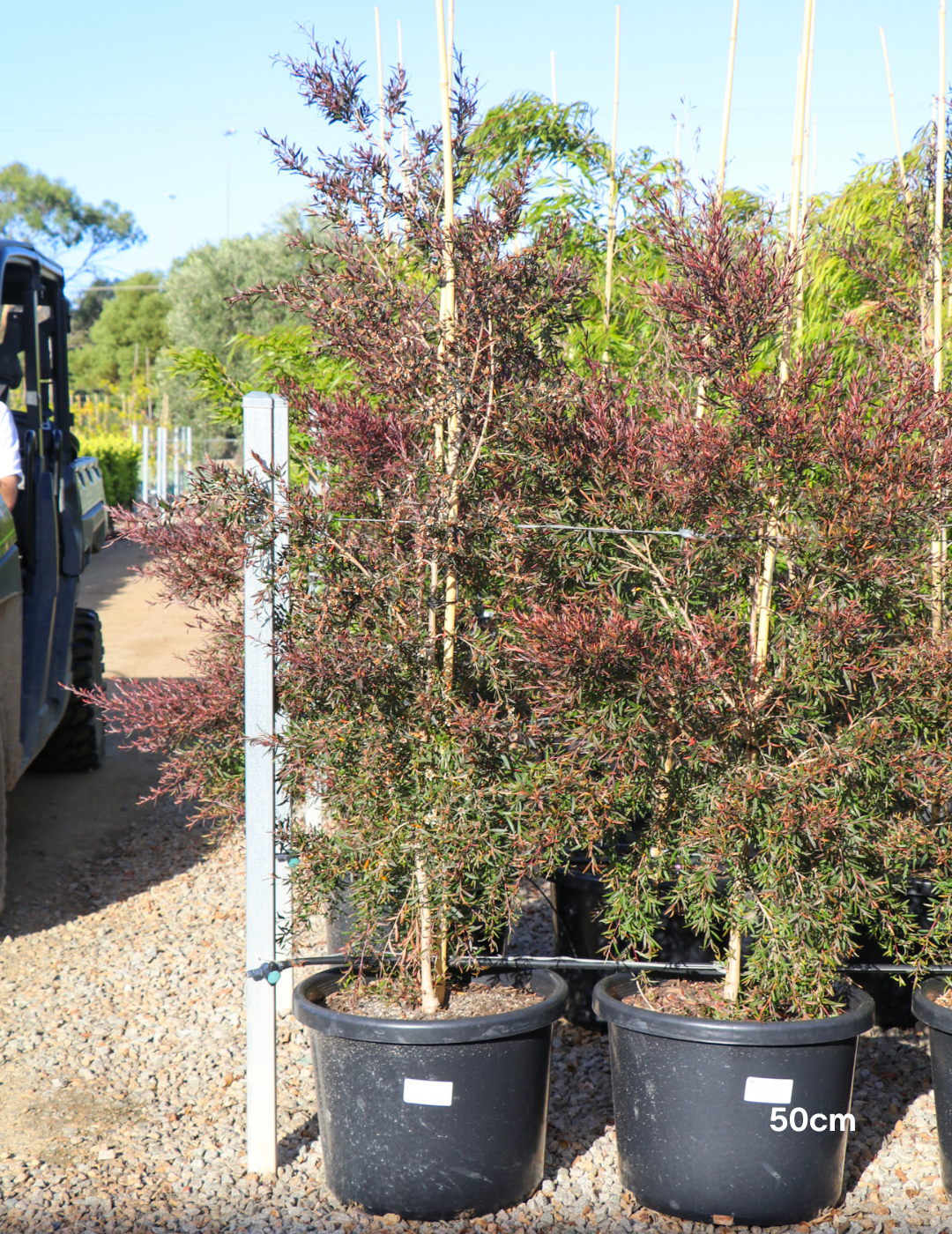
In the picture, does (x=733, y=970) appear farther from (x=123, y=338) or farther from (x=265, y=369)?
(x=123, y=338)

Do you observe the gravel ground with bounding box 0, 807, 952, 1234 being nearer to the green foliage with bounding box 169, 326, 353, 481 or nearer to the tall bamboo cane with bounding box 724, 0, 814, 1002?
the tall bamboo cane with bounding box 724, 0, 814, 1002

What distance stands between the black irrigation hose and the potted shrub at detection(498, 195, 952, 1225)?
0.08 metres

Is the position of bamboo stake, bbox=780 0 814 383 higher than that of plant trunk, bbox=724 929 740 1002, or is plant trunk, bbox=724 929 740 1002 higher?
bamboo stake, bbox=780 0 814 383

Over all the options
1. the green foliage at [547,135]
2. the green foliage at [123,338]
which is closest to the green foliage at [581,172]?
the green foliage at [547,135]

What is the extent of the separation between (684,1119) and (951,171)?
2.70 metres

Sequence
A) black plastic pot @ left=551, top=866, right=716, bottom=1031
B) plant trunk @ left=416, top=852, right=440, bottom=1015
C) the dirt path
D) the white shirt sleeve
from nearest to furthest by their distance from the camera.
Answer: plant trunk @ left=416, top=852, right=440, bottom=1015 → black plastic pot @ left=551, top=866, right=716, bottom=1031 → the white shirt sleeve → the dirt path

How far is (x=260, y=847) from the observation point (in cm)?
274

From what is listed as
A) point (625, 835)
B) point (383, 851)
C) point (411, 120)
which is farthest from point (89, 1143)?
point (411, 120)

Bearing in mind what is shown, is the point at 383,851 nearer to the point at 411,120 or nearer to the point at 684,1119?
the point at 684,1119

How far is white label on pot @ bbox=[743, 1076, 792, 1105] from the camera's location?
8.18ft

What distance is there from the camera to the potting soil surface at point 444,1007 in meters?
2.70

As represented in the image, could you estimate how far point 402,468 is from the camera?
2.64m

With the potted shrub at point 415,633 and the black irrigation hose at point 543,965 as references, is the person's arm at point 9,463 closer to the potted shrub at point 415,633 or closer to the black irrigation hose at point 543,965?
the potted shrub at point 415,633

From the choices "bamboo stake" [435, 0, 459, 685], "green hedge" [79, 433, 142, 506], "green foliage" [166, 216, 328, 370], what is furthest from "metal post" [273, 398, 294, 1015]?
"green foliage" [166, 216, 328, 370]
